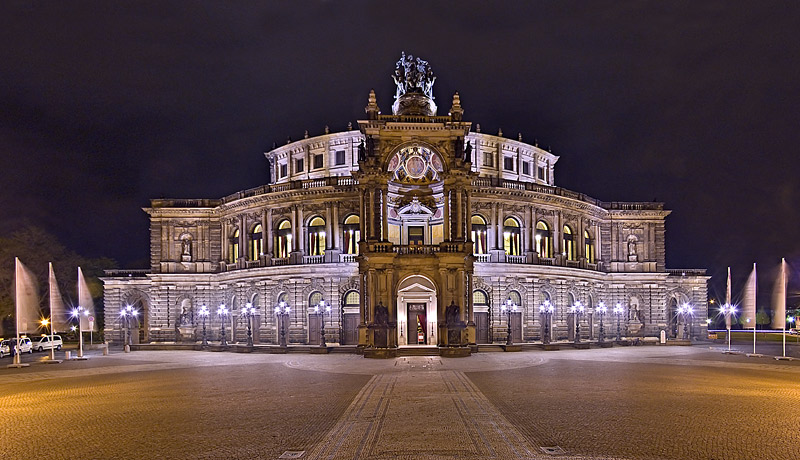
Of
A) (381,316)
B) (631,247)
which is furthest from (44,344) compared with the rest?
(631,247)

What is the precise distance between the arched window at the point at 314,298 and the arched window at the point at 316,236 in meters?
3.76

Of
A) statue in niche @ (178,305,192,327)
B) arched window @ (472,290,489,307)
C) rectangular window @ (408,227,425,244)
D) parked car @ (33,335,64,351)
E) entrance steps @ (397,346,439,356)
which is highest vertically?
rectangular window @ (408,227,425,244)

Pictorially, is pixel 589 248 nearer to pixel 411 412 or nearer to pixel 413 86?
pixel 413 86

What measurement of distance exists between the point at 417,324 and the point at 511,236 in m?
14.1

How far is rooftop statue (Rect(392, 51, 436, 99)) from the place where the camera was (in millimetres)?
56438

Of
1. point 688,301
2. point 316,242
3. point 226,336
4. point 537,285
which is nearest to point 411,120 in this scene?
point 316,242

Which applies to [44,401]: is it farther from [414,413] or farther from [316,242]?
[316,242]

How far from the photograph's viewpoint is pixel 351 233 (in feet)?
196

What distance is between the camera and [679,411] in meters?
20.9

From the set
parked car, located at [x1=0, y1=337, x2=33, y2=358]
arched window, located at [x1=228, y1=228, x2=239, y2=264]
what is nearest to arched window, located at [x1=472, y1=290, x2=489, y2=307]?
arched window, located at [x1=228, y1=228, x2=239, y2=264]

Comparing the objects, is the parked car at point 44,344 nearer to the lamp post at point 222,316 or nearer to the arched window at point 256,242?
the lamp post at point 222,316

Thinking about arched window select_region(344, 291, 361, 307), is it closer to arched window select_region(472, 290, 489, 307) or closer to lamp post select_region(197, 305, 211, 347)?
arched window select_region(472, 290, 489, 307)

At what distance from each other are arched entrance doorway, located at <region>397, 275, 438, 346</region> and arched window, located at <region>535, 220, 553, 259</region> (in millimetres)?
15395

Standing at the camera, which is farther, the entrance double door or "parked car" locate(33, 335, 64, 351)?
"parked car" locate(33, 335, 64, 351)
